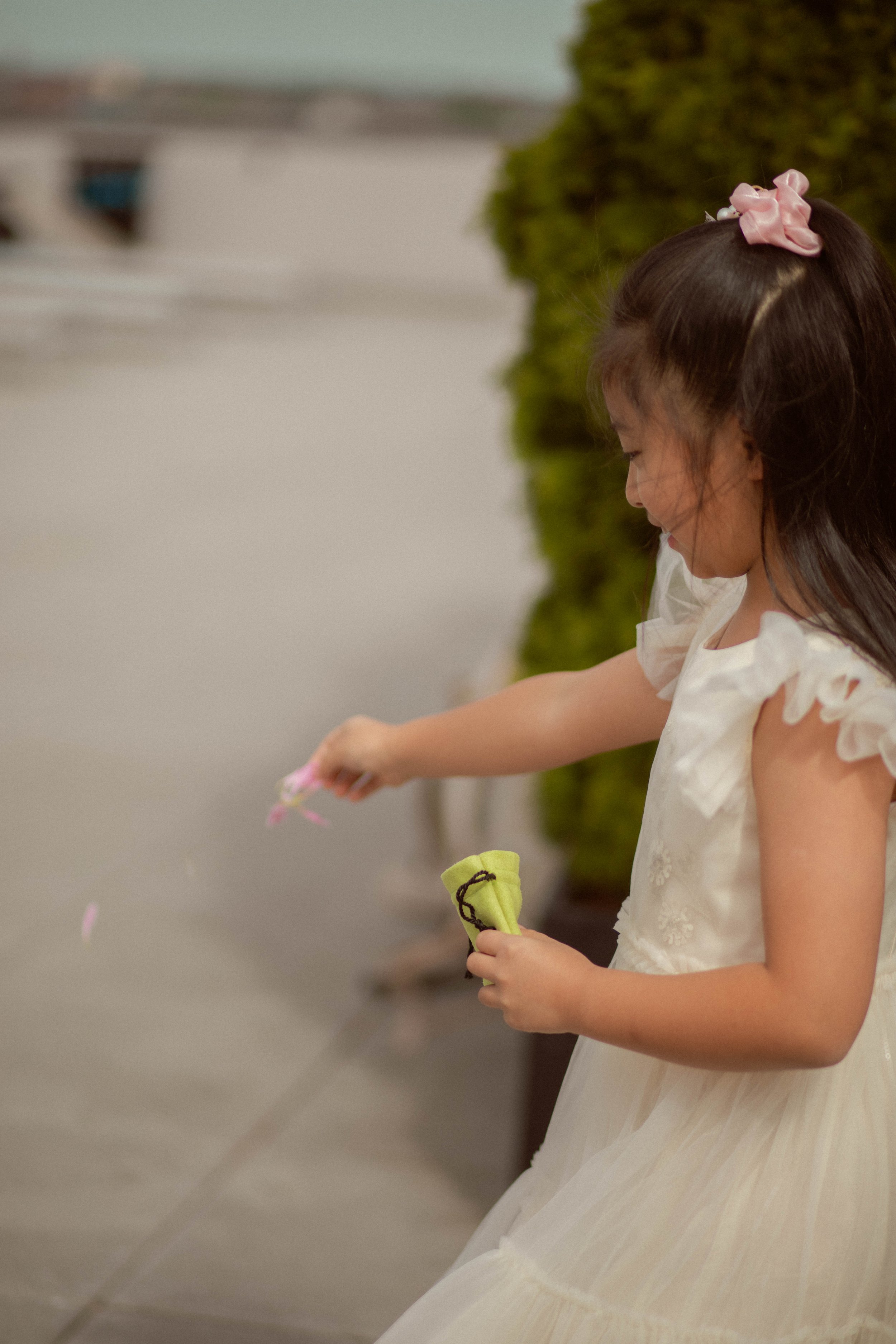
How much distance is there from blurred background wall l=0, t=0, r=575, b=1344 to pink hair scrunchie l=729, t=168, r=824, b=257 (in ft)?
5.29

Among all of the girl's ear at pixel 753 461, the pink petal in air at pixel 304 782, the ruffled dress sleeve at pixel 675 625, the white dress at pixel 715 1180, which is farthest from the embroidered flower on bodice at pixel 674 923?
the pink petal in air at pixel 304 782

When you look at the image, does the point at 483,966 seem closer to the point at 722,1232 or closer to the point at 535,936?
the point at 535,936

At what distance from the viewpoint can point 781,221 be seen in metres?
1.11

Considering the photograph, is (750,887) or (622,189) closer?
(750,887)

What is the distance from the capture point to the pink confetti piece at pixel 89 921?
3.48 meters

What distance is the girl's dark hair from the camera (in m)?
1.09

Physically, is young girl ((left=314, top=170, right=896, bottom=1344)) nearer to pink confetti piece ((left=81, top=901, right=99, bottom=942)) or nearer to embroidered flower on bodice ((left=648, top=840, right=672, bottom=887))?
embroidered flower on bodice ((left=648, top=840, right=672, bottom=887))

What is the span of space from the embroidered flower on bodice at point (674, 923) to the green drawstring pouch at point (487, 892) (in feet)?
0.43

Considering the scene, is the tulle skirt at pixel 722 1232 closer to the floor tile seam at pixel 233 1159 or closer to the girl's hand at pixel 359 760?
the girl's hand at pixel 359 760

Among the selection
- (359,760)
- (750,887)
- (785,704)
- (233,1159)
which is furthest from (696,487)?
(233,1159)

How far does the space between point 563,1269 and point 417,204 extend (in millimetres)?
19490

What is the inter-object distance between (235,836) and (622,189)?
2430mm

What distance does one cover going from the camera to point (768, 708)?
1104 millimetres

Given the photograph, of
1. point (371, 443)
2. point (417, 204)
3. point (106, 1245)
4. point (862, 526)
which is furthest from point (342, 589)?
point (417, 204)
